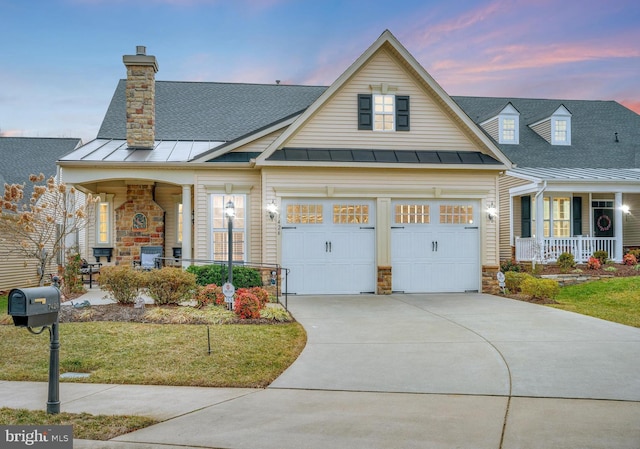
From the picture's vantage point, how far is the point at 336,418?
5.07m

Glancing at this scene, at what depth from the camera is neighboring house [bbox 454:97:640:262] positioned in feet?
64.3

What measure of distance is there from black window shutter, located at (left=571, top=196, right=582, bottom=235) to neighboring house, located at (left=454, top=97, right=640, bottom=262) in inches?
1.5

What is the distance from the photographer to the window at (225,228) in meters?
15.3

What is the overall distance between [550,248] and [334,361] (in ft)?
49.0

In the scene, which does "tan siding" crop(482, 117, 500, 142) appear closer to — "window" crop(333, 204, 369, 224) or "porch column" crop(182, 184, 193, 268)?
"window" crop(333, 204, 369, 224)

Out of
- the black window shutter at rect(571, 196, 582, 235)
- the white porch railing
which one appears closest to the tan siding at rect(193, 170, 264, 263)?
the white porch railing

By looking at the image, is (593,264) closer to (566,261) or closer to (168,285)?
(566,261)

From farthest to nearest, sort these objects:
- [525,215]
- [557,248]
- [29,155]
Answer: [29,155] → [525,215] → [557,248]

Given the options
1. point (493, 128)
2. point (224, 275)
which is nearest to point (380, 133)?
point (224, 275)

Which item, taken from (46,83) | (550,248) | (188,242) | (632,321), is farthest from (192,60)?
(632,321)

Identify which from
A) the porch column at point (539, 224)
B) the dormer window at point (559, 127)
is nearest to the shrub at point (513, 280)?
the porch column at point (539, 224)

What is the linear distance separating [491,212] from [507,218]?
23.0 feet

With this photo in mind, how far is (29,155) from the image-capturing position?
24891 millimetres

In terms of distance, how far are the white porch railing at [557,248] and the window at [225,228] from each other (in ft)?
34.6
